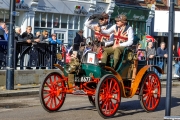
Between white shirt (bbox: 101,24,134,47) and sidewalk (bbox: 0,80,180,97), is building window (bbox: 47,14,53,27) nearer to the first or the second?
sidewalk (bbox: 0,80,180,97)

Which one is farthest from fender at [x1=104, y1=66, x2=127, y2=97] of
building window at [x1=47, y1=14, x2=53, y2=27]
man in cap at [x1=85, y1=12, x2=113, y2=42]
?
building window at [x1=47, y1=14, x2=53, y2=27]

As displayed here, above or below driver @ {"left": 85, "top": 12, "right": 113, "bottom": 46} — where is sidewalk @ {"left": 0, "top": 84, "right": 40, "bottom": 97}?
below

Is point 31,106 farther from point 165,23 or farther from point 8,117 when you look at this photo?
point 165,23

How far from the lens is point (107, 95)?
1050 cm

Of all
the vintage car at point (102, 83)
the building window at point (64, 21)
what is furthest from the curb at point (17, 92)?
the building window at point (64, 21)

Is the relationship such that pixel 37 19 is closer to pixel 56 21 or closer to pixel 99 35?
pixel 56 21

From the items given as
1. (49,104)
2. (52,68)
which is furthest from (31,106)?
(52,68)

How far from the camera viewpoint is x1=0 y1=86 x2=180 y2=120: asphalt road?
10750mm

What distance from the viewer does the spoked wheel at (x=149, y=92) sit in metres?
11.6

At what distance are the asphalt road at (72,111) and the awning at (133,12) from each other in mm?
18326

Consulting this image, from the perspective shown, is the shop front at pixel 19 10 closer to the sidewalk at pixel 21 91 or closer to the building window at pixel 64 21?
the building window at pixel 64 21

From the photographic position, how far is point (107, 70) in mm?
10953

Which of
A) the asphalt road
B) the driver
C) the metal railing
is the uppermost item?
the driver

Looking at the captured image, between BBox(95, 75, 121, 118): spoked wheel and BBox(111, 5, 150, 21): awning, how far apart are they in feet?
69.9
